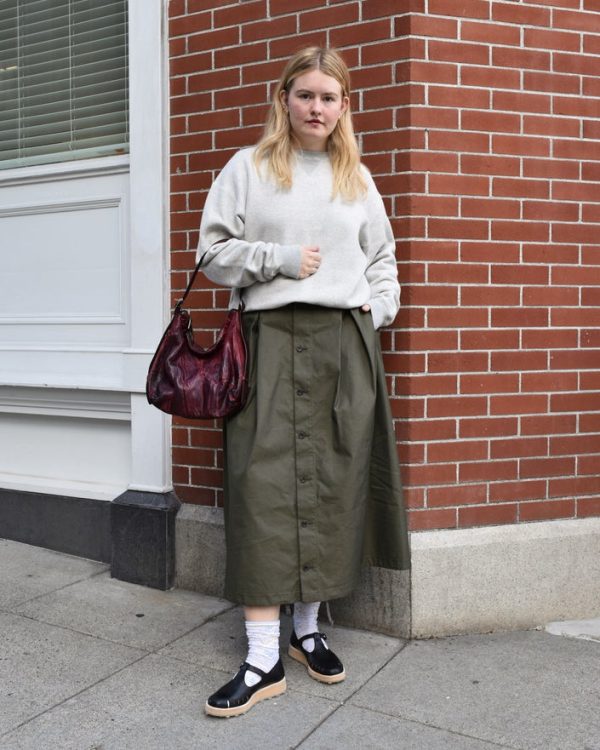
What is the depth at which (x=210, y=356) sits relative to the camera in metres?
2.92

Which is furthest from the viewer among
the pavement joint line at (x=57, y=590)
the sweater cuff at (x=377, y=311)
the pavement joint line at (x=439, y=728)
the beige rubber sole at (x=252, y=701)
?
the pavement joint line at (x=57, y=590)

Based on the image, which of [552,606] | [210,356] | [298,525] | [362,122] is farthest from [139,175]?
[552,606]

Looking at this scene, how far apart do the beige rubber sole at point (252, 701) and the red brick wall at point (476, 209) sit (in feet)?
2.87

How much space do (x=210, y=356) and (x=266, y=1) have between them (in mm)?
1678

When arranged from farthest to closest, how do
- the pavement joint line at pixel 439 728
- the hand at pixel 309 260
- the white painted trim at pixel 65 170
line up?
the white painted trim at pixel 65 170 → the hand at pixel 309 260 → the pavement joint line at pixel 439 728

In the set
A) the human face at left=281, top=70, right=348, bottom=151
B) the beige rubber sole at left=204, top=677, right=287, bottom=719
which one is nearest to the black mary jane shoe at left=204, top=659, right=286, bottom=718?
the beige rubber sole at left=204, top=677, right=287, bottom=719

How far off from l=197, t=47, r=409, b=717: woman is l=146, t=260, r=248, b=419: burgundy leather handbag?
9cm

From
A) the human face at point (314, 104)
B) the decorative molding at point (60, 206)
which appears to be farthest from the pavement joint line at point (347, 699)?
the decorative molding at point (60, 206)

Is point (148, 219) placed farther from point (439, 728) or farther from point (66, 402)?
point (439, 728)

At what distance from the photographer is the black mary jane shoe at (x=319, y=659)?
3.01 m

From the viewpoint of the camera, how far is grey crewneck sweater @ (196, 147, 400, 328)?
2.92m

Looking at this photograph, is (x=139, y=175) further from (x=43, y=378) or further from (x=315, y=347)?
(x=315, y=347)

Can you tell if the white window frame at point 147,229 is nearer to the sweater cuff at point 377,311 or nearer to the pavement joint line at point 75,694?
the pavement joint line at point 75,694

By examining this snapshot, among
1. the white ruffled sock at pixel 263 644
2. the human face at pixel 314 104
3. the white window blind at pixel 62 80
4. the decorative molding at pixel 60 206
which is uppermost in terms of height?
the white window blind at pixel 62 80
